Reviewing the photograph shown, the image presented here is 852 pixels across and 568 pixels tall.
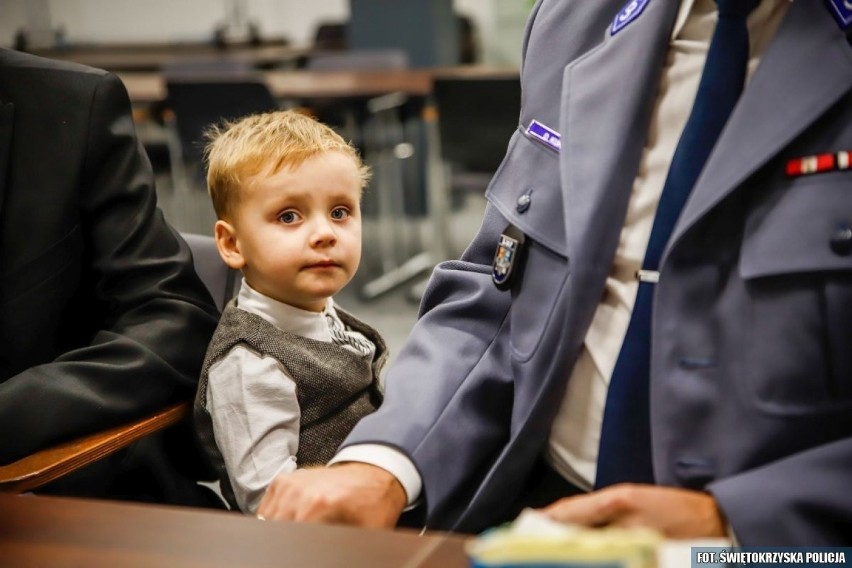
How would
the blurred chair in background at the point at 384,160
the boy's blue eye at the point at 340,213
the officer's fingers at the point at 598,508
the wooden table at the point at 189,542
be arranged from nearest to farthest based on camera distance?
the wooden table at the point at 189,542 → the officer's fingers at the point at 598,508 → the boy's blue eye at the point at 340,213 → the blurred chair in background at the point at 384,160

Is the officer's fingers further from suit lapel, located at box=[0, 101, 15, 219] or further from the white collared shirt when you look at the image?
suit lapel, located at box=[0, 101, 15, 219]

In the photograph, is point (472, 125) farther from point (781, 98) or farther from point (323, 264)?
point (781, 98)

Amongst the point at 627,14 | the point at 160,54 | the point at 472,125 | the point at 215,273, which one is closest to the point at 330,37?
the point at 160,54

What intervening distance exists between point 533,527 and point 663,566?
0.28 meters

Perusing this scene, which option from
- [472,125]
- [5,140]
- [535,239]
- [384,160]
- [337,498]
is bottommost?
[384,160]

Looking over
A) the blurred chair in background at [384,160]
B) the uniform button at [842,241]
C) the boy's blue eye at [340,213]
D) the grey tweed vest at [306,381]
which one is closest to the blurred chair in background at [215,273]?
the grey tweed vest at [306,381]

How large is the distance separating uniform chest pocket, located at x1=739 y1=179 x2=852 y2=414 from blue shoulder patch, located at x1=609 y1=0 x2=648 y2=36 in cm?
32

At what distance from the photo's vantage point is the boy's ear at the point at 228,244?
162 centimetres

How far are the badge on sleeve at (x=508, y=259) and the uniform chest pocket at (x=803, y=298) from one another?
31 centimetres

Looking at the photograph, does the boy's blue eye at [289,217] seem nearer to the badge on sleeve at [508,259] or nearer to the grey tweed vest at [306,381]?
the grey tweed vest at [306,381]

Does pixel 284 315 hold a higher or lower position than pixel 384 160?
higher

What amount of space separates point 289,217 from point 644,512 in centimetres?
75

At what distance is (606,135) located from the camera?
123 cm

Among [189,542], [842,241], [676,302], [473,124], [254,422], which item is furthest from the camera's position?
[473,124]
